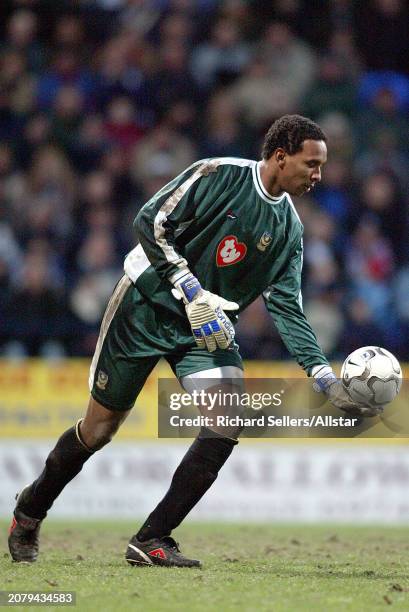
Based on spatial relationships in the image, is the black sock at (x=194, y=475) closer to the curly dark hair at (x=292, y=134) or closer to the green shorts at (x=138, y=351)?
the green shorts at (x=138, y=351)

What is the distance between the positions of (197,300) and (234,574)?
1462 mm

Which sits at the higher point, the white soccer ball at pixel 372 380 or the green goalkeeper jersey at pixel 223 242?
the green goalkeeper jersey at pixel 223 242

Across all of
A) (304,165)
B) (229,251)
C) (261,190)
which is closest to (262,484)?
(229,251)

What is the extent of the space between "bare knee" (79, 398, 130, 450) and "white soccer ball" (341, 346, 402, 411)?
130cm

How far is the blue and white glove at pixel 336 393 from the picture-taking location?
20.0 feet

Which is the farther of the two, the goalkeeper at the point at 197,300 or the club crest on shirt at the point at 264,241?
the club crest on shirt at the point at 264,241

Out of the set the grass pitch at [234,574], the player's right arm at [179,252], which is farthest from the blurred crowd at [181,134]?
the player's right arm at [179,252]

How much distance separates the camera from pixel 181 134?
1389 centimetres

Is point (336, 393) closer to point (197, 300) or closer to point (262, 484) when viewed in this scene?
point (197, 300)

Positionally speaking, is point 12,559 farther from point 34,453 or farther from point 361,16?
point 361,16

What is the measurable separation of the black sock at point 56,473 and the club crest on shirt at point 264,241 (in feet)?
4.88

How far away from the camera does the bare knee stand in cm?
645

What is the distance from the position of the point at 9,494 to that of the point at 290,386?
15.4ft

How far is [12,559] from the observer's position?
6633 millimetres
